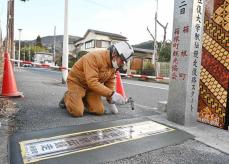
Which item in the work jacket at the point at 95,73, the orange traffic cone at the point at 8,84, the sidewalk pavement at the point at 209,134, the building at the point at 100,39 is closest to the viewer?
the sidewalk pavement at the point at 209,134

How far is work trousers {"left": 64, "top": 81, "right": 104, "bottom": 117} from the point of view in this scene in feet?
15.0

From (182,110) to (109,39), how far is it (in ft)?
127

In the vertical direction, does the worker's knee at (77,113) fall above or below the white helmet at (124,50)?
below

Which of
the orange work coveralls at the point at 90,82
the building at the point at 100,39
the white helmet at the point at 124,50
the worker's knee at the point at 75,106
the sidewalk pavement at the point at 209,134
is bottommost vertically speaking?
the sidewalk pavement at the point at 209,134

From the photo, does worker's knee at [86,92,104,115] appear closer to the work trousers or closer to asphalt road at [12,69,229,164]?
the work trousers

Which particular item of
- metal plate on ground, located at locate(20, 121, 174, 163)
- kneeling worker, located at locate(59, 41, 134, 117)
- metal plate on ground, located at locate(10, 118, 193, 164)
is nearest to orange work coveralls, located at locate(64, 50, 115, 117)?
kneeling worker, located at locate(59, 41, 134, 117)

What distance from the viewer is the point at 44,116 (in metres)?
4.50

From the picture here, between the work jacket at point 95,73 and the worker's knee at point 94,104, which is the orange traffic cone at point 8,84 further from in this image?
the worker's knee at point 94,104

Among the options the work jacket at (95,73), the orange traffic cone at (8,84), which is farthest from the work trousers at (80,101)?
the orange traffic cone at (8,84)

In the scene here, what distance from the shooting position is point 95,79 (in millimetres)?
4270

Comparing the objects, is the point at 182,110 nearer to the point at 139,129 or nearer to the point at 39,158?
the point at 139,129

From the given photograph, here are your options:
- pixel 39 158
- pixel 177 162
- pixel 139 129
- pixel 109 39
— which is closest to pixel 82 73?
pixel 139 129

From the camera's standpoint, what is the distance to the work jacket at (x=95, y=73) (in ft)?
14.0

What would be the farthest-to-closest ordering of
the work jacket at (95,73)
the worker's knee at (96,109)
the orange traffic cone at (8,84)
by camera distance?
the orange traffic cone at (8,84) → the worker's knee at (96,109) → the work jacket at (95,73)
